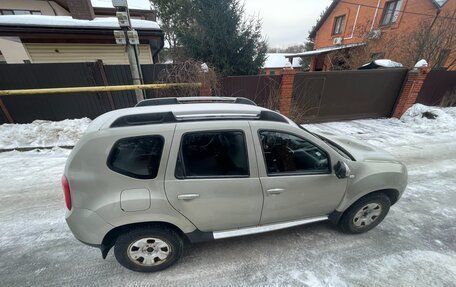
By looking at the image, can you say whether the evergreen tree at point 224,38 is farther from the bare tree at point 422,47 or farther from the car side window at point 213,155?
the bare tree at point 422,47

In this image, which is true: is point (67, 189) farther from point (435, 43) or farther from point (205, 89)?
point (435, 43)

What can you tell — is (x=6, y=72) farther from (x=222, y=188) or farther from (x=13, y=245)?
(x=222, y=188)

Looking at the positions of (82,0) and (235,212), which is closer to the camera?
(235,212)

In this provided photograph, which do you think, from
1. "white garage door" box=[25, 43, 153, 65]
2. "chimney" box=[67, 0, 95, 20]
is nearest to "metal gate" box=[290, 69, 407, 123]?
"white garage door" box=[25, 43, 153, 65]

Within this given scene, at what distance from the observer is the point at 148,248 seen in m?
1.98

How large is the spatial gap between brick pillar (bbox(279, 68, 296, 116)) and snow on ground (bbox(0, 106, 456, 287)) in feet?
14.4

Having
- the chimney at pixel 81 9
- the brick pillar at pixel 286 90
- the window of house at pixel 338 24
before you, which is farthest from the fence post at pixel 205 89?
the window of house at pixel 338 24

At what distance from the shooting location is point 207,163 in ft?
6.10

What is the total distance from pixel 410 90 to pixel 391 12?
532 inches

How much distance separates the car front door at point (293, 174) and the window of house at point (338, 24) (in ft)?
80.7

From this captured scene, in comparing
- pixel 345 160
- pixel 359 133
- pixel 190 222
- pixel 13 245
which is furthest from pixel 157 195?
pixel 359 133

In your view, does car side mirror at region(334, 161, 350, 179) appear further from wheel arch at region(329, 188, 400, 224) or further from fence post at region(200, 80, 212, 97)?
fence post at region(200, 80, 212, 97)

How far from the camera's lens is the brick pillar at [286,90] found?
21.4 feet

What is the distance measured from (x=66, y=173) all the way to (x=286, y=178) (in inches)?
82.1
